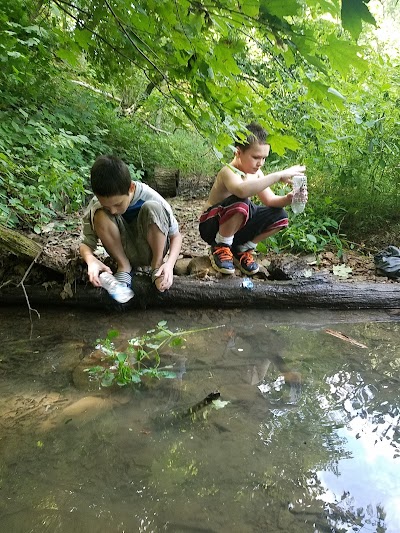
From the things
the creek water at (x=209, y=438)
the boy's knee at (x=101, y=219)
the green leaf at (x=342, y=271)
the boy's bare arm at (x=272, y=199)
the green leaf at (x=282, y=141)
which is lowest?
the creek water at (x=209, y=438)

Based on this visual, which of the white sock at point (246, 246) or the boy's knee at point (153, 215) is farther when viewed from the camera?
the white sock at point (246, 246)

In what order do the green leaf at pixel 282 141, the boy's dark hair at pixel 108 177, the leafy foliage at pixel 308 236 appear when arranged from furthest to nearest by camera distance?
the leafy foliage at pixel 308 236 → the boy's dark hair at pixel 108 177 → the green leaf at pixel 282 141

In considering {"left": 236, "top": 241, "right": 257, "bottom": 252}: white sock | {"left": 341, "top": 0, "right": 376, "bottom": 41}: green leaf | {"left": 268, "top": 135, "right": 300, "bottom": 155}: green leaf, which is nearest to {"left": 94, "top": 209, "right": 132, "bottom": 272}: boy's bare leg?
{"left": 236, "top": 241, "right": 257, "bottom": 252}: white sock

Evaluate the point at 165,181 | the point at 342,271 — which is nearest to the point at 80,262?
the point at 342,271

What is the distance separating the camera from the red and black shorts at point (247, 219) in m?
3.46

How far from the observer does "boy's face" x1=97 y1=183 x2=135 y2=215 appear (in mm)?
2822

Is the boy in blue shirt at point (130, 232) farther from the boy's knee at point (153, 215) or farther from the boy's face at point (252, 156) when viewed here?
the boy's face at point (252, 156)

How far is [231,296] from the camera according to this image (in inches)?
132

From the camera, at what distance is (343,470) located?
1.68 meters

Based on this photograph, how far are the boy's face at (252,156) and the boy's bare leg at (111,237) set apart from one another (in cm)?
110

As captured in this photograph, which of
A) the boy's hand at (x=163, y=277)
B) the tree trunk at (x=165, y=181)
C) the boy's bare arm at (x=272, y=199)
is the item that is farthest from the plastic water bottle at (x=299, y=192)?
the tree trunk at (x=165, y=181)

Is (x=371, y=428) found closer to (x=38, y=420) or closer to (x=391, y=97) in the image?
(x=38, y=420)

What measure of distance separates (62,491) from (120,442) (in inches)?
12.6

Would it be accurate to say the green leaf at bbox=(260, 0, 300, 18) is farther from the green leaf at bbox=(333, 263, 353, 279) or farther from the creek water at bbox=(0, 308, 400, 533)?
the green leaf at bbox=(333, 263, 353, 279)
